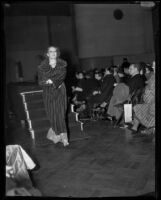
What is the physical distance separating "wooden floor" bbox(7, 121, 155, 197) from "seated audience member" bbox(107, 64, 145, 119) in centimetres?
68

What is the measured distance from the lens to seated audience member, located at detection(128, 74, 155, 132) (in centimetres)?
421

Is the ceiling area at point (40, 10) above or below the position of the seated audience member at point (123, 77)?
above

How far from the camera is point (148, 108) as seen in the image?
4.28 m

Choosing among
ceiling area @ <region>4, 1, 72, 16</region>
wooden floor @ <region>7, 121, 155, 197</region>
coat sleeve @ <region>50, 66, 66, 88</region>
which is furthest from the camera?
ceiling area @ <region>4, 1, 72, 16</region>

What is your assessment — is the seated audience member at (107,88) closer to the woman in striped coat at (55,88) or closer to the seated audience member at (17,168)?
the woman in striped coat at (55,88)

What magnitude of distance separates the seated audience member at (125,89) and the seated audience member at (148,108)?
1.42 feet

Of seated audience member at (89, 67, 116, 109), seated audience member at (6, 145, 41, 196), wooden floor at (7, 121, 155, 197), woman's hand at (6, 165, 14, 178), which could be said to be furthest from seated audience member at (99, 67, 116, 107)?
woman's hand at (6, 165, 14, 178)

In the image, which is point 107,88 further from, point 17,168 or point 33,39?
point 33,39

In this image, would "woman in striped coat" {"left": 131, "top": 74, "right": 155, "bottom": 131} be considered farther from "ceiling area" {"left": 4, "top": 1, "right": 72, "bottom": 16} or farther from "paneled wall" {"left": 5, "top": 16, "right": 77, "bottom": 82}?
"ceiling area" {"left": 4, "top": 1, "right": 72, "bottom": 16}

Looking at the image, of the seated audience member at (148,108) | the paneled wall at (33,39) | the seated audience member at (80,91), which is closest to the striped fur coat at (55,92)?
the seated audience member at (148,108)

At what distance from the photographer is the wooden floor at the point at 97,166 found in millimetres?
2682

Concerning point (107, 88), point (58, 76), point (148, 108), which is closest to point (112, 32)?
point (107, 88)

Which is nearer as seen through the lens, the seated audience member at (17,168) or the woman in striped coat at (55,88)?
the seated audience member at (17,168)

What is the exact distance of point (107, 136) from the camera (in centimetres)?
455
